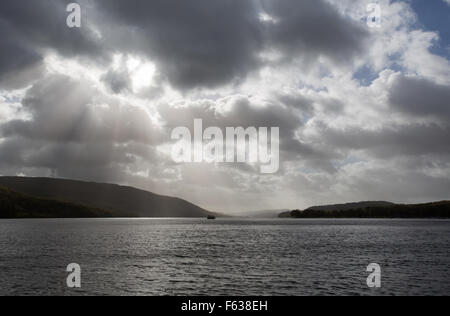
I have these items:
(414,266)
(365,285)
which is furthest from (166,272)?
(414,266)

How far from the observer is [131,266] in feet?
231
